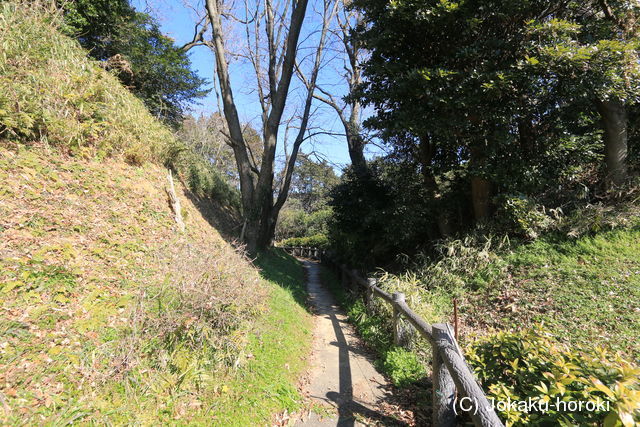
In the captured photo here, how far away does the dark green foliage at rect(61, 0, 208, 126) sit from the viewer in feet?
28.4

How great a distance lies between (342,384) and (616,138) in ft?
24.8

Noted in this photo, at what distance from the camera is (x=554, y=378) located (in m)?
1.88

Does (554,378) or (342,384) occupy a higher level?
(554,378)

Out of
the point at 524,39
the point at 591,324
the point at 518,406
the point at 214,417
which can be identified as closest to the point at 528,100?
the point at 524,39

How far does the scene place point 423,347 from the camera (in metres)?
4.24

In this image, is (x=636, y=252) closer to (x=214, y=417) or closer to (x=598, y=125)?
(x=598, y=125)

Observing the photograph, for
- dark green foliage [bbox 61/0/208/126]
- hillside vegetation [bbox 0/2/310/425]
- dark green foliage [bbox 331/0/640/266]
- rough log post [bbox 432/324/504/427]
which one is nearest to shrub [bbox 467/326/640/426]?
rough log post [bbox 432/324/504/427]

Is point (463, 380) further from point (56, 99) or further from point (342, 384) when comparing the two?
point (56, 99)

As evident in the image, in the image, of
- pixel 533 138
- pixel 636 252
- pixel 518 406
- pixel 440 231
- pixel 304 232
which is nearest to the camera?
pixel 518 406

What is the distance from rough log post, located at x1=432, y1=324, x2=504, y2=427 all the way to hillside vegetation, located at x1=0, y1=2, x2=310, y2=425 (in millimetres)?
1840

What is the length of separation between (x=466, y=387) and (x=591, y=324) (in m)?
3.25

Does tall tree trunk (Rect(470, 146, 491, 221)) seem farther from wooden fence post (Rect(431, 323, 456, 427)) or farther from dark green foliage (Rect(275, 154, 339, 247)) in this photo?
dark green foliage (Rect(275, 154, 339, 247))

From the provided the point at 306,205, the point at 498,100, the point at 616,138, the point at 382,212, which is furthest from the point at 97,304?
Result: the point at 306,205

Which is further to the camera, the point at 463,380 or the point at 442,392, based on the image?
the point at 442,392
